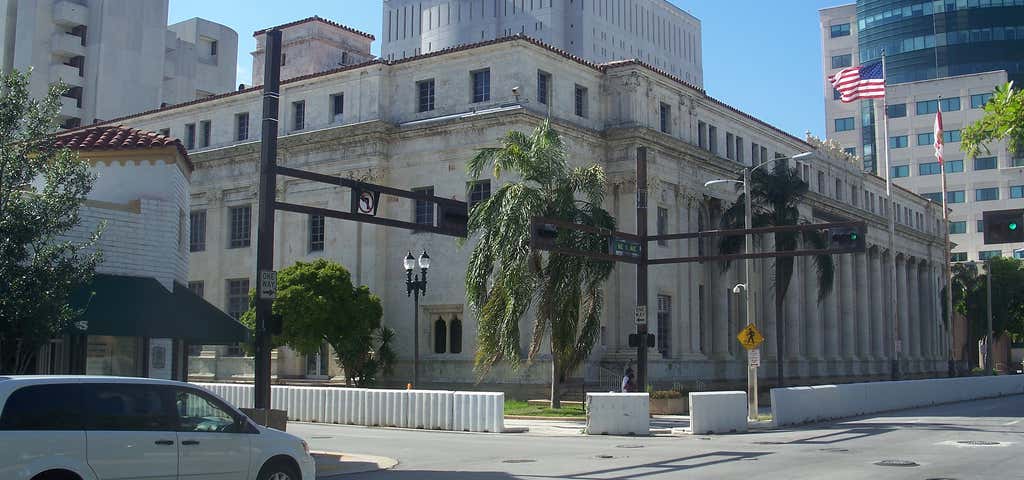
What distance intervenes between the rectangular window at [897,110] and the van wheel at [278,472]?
115 metres

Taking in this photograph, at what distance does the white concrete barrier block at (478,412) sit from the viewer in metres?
27.9

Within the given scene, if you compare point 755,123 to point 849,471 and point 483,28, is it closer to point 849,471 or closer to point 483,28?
point 849,471

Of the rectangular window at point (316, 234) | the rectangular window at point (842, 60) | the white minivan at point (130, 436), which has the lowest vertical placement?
the white minivan at point (130, 436)

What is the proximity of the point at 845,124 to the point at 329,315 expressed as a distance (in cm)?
9697

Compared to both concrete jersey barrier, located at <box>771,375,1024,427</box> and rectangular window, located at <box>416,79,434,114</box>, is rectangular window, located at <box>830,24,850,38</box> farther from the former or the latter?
rectangular window, located at <box>416,79,434,114</box>

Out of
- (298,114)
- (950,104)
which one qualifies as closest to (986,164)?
(950,104)

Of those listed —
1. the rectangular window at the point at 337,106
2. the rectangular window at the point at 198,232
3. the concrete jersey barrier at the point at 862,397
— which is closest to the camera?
the concrete jersey barrier at the point at 862,397

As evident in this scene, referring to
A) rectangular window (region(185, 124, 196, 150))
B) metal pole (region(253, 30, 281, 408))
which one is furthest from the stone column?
metal pole (region(253, 30, 281, 408))

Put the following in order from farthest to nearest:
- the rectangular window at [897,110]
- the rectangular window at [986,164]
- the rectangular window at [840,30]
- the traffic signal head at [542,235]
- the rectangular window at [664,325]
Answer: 1. the rectangular window at [840,30]
2. the rectangular window at [897,110]
3. the rectangular window at [986,164]
4. the rectangular window at [664,325]
5. the traffic signal head at [542,235]

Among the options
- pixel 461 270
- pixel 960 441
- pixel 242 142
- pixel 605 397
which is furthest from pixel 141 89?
pixel 960 441

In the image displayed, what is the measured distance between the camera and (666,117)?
5275cm

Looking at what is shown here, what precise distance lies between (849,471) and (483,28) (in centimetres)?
10157

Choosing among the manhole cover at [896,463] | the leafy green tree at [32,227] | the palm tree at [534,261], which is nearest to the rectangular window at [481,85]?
the palm tree at [534,261]

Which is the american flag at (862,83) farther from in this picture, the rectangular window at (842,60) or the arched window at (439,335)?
the rectangular window at (842,60)
